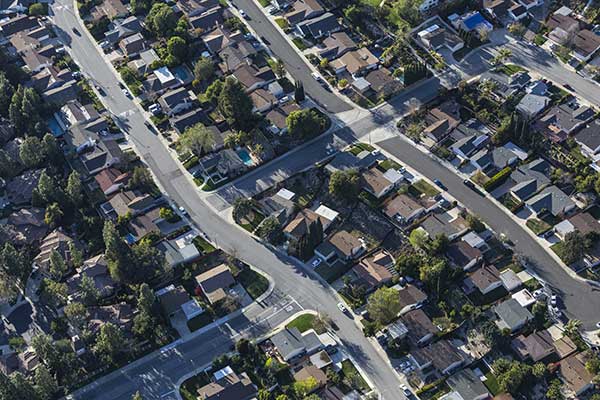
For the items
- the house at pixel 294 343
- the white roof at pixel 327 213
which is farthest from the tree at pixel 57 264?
the white roof at pixel 327 213

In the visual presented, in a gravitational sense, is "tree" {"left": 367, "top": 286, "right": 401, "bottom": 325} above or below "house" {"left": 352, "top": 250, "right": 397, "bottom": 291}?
below

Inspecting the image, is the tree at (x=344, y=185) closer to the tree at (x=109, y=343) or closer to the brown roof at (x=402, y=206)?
the brown roof at (x=402, y=206)

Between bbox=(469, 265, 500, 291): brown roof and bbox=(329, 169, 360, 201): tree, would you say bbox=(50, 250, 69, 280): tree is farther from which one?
bbox=(469, 265, 500, 291): brown roof

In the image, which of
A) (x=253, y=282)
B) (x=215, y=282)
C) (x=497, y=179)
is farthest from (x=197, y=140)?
(x=497, y=179)

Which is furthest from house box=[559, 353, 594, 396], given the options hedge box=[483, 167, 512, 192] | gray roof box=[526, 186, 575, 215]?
hedge box=[483, 167, 512, 192]

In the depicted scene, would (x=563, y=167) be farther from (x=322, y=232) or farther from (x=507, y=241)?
(x=322, y=232)

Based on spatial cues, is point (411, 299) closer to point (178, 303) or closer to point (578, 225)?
point (578, 225)
